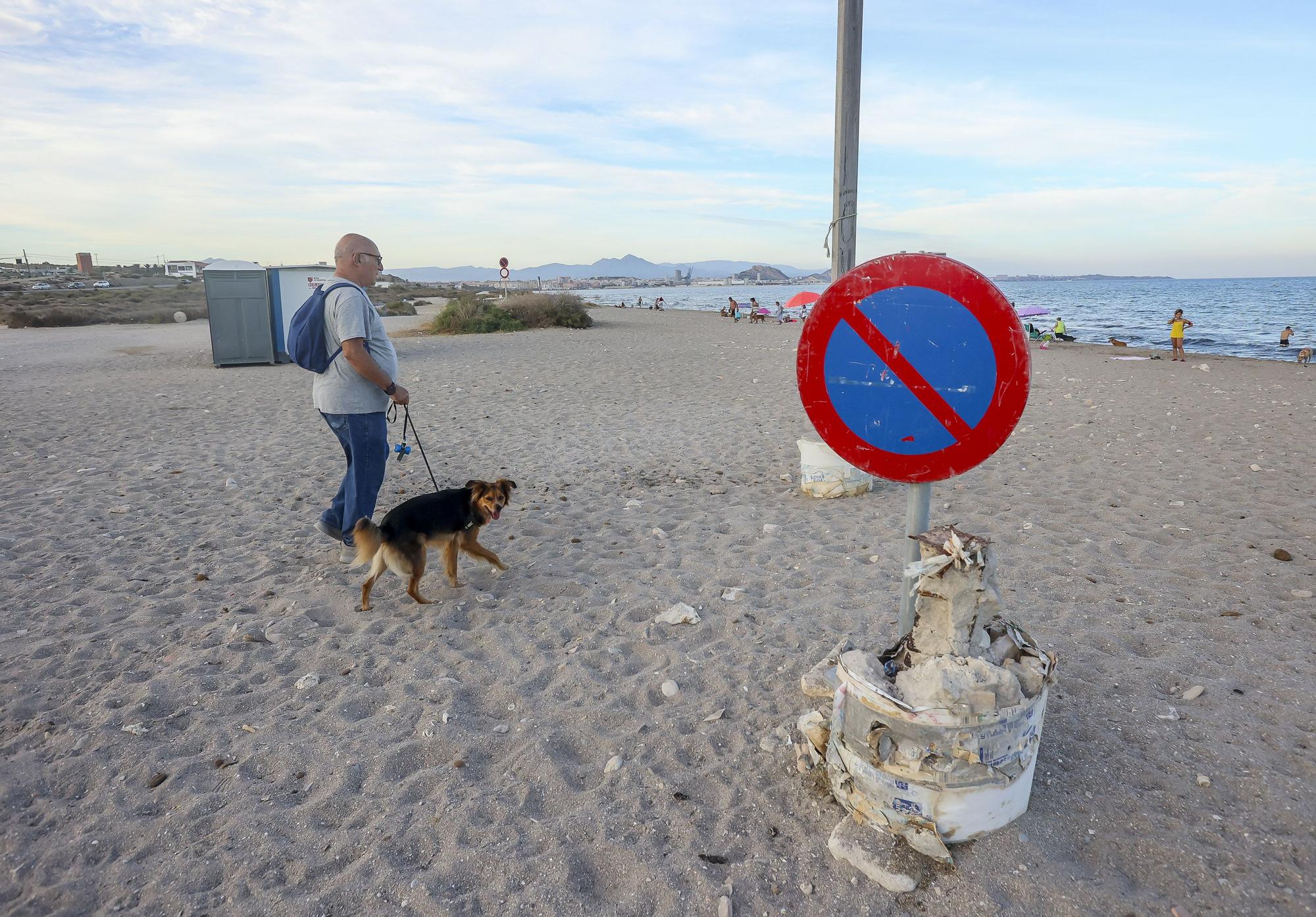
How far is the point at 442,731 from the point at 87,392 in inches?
501

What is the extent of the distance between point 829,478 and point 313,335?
3980 mm

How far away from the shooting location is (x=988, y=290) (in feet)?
6.97

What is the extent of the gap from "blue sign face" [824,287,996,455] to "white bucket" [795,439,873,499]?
392 centimetres

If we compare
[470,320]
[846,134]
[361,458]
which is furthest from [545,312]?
[846,134]

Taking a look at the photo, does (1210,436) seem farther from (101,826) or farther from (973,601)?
(101,826)

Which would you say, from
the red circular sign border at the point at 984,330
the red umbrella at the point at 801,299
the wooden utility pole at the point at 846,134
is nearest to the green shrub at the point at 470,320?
the red umbrella at the point at 801,299

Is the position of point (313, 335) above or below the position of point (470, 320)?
below

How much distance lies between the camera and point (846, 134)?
369 cm

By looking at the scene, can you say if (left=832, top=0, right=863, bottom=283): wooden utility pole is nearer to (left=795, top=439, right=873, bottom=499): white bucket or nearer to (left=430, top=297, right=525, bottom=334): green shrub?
(left=795, top=439, right=873, bottom=499): white bucket

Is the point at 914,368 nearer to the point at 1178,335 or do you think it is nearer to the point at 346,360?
the point at 346,360

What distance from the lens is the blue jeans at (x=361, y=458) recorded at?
14.9ft

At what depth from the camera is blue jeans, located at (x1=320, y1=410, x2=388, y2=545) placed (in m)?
4.55

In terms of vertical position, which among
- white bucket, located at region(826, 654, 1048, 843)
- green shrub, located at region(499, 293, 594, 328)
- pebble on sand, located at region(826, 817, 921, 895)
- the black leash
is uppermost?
green shrub, located at region(499, 293, 594, 328)

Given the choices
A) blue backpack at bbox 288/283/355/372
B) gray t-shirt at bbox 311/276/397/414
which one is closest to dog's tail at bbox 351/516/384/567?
gray t-shirt at bbox 311/276/397/414
